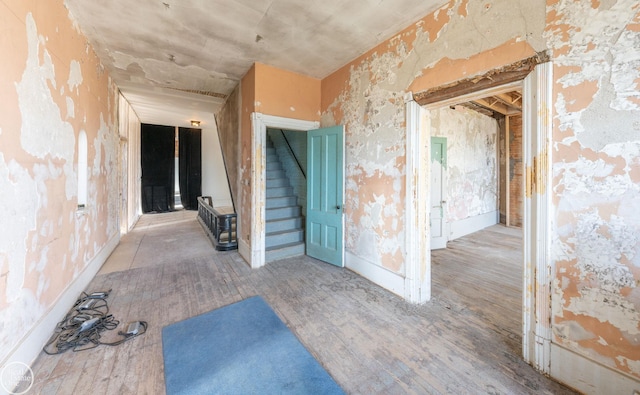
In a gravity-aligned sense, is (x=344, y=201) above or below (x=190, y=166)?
below

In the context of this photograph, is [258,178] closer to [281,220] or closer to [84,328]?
[281,220]

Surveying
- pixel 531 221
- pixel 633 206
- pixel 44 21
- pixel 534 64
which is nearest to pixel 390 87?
pixel 534 64

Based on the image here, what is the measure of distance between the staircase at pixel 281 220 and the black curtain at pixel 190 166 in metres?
5.67

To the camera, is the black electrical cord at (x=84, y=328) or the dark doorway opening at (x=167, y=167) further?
the dark doorway opening at (x=167, y=167)

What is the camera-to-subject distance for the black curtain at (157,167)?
8445 mm

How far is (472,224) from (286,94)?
522 centimetres

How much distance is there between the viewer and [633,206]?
4.35 feet

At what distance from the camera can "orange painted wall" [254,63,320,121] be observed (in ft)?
11.4

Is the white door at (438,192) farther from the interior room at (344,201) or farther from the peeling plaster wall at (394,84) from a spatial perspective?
the peeling plaster wall at (394,84)

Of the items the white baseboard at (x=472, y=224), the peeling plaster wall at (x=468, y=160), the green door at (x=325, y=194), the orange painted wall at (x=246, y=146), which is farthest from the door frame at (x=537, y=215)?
the white baseboard at (x=472, y=224)

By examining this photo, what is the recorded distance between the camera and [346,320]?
7.39 ft

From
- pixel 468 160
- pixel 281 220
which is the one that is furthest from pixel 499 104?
pixel 281 220

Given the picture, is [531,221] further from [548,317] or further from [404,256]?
[404,256]

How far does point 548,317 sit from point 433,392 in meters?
0.95
